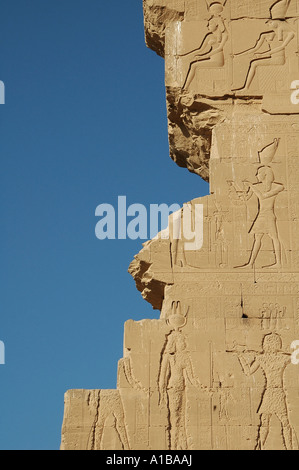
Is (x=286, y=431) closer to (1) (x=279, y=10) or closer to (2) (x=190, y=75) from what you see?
(2) (x=190, y=75)

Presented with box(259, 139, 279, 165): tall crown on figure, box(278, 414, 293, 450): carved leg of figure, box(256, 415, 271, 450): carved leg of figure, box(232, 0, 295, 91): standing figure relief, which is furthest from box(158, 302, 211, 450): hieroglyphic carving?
box(232, 0, 295, 91): standing figure relief

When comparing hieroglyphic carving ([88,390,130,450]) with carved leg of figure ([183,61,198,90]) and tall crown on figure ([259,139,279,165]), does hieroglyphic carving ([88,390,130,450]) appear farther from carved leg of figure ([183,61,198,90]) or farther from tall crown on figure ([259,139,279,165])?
carved leg of figure ([183,61,198,90])

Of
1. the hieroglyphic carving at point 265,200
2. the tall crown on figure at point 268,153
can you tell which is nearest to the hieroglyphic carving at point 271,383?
the hieroglyphic carving at point 265,200

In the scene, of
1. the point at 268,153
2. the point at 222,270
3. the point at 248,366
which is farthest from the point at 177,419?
the point at 268,153

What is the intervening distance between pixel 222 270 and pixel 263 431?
197cm

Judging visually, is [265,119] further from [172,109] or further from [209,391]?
[209,391]

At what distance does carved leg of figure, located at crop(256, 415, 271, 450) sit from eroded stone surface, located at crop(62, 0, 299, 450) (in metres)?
0.01

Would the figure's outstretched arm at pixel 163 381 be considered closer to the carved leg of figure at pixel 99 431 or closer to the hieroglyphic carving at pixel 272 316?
the carved leg of figure at pixel 99 431

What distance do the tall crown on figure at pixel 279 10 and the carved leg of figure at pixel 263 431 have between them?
5.31 metres

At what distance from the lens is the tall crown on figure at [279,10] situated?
39.9 ft

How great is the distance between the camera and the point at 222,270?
1102cm

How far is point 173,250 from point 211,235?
506 millimetres

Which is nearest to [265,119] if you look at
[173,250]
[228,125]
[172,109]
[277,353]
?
[228,125]

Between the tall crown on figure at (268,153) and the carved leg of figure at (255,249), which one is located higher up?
the tall crown on figure at (268,153)
